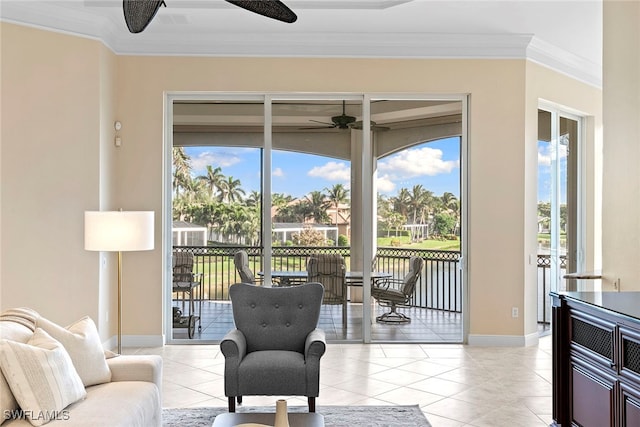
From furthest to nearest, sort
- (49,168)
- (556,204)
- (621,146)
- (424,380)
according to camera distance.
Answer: (556,204), (49,168), (424,380), (621,146)

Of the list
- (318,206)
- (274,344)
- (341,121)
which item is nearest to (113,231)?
(274,344)

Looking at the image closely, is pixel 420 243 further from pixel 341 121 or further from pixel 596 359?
pixel 596 359

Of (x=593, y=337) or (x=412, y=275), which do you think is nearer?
(x=593, y=337)

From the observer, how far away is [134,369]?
3352 mm

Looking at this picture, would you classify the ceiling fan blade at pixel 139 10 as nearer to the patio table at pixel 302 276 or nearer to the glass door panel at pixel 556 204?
the patio table at pixel 302 276

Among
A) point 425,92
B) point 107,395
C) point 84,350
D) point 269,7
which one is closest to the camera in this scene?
point 269,7

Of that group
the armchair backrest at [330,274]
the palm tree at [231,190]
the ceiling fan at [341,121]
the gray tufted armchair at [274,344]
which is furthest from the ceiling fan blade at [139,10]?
the armchair backrest at [330,274]

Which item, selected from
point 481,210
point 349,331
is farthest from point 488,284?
point 349,331

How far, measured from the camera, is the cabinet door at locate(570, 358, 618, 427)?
9.84ft

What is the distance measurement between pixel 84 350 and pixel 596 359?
9.36 feet

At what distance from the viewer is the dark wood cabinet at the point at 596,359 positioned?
9.25ft

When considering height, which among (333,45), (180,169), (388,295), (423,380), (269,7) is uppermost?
(333,45)

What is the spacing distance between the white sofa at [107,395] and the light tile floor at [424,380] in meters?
1.06

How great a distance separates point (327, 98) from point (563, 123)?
3155 millimetres
